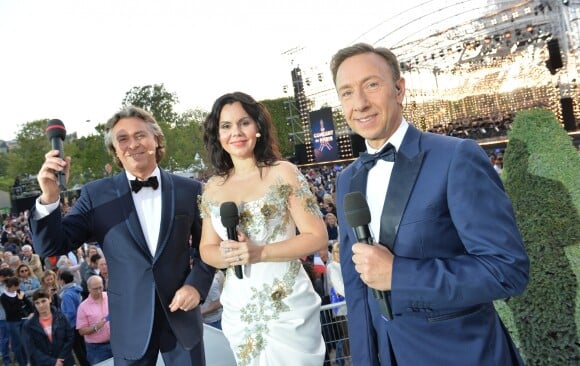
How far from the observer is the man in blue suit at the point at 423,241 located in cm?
160

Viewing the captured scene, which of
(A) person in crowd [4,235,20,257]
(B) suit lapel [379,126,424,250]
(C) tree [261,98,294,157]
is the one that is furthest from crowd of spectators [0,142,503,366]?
(C) tree [261,98,294,157]

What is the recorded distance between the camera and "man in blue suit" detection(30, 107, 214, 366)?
2.72 meters

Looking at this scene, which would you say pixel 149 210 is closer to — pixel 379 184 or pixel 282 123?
pixel 379 184

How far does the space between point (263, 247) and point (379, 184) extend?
84 centimetres

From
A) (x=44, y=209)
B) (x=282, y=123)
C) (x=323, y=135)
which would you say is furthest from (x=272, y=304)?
(x=282, y=123)

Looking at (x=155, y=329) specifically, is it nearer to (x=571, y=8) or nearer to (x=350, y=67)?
(x=350, y=67)

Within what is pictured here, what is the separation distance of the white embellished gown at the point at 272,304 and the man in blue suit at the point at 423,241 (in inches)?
27.1

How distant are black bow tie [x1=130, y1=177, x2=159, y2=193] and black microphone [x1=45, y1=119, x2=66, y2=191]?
43cm

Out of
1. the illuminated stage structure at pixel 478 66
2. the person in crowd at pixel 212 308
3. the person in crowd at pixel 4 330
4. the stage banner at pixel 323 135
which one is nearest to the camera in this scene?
the person in crowd at pixel 212 308

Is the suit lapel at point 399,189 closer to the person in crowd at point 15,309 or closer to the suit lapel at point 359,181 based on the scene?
the suit lapel at point 359,181

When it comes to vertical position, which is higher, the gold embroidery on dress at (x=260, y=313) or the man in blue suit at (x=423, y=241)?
the man in blue suit at (x=423, y=241)

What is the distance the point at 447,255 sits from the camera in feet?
5.74

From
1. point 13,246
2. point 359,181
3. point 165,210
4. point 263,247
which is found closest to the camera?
point 359,181

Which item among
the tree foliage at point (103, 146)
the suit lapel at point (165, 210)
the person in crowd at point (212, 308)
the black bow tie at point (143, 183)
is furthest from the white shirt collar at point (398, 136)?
the tree foliage at point (103, 146)
